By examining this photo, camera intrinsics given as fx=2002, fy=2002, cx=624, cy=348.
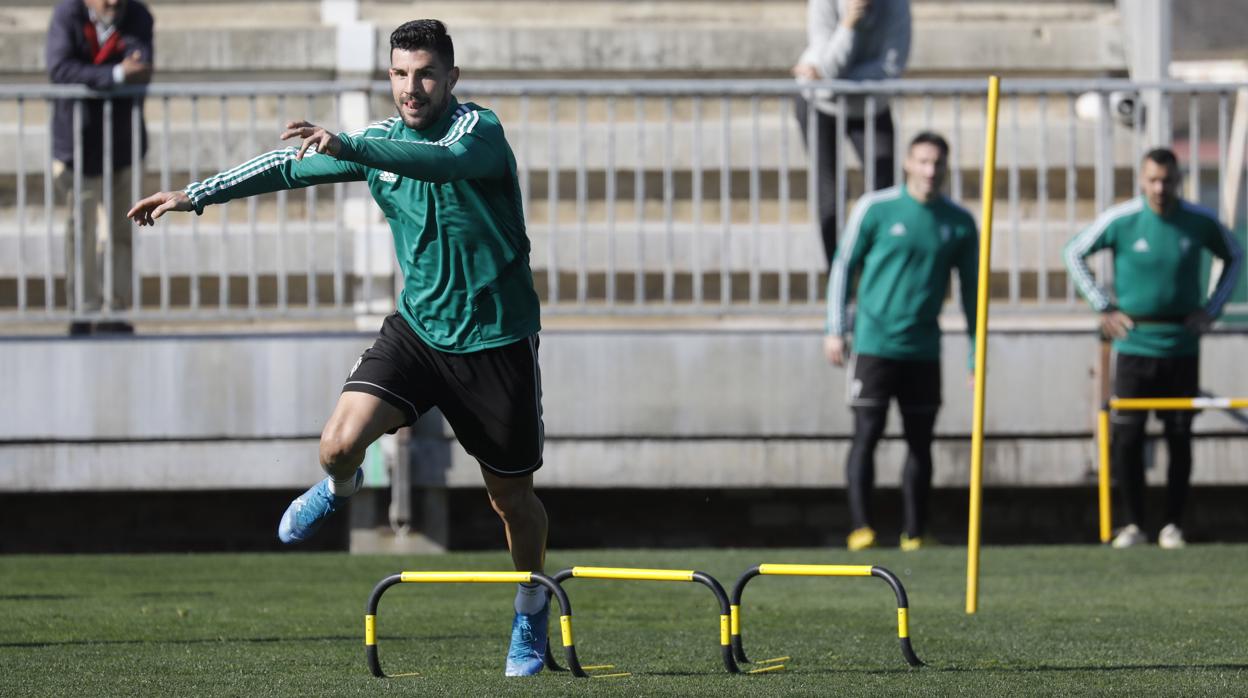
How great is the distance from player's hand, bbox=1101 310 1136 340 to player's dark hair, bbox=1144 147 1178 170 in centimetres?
84

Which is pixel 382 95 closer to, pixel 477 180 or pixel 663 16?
pixel 663 16

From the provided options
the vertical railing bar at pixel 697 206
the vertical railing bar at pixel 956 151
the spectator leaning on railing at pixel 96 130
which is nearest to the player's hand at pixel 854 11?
the vertical railing bar at pixel 956 151

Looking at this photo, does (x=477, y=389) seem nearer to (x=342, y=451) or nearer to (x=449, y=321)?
(x=449, y=321)

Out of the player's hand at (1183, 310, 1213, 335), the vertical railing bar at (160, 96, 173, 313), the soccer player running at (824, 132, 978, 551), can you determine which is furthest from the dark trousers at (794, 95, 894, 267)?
the vertical railing bar at (160, 96, 173, 313)

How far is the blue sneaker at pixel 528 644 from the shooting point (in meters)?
6.20

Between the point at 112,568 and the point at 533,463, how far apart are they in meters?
4.30

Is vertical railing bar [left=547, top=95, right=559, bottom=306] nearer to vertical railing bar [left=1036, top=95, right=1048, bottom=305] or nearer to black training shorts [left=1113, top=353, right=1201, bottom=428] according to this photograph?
vertical railing bar [left=1036, top=95, right=1048, bottom=305]

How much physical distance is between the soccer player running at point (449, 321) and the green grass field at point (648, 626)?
1.77 feet

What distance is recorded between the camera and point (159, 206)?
604 cm

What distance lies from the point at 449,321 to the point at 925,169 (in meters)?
4.81

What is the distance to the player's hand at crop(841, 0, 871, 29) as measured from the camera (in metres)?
11.2

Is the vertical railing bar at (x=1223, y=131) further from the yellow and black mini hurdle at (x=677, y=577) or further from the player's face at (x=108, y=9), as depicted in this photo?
the yellow and black mini hurdle at (x=677, y=577)

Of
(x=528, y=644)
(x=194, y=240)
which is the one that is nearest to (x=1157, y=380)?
(x=194, y=240)

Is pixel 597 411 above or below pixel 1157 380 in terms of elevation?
below
